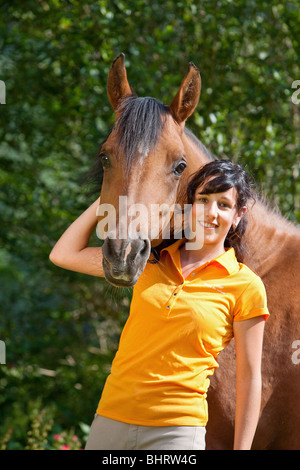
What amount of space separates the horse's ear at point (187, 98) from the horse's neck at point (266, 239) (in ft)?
2.08

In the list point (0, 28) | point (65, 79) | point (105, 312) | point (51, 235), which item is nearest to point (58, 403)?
point (105, 312)

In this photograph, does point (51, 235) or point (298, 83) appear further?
point (51, 235)

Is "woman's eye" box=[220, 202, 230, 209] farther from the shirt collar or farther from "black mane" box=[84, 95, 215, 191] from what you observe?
"black mane" box=[84, 95, 215, 191]

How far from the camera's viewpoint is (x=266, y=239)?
110 inches

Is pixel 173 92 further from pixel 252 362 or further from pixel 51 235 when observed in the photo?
pixel 252 362

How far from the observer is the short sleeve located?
6.41 ft

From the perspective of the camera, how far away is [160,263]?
2.19 meters

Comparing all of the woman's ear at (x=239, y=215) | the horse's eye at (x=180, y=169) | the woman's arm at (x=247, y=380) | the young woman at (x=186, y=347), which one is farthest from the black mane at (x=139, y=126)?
the woman's arm at (x=247, y=380)

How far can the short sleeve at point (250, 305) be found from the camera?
195 centimetres

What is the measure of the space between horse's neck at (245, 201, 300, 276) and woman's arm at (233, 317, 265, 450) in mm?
758

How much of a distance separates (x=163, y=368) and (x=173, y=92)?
324cm
